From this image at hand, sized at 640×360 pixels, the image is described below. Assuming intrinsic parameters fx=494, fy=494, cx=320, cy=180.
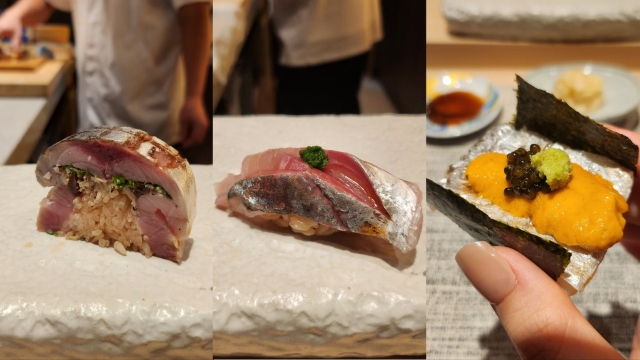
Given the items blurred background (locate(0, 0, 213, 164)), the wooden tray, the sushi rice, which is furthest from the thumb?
the wooden tray

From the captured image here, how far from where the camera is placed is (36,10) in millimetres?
1309

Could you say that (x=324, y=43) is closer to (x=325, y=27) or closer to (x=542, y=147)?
(x=325, y=27)

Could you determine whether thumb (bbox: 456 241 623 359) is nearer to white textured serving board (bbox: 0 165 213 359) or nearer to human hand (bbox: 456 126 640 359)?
human hand (bbox: 456 126 640 359)

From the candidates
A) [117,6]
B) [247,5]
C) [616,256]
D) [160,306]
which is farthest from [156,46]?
[616,256]

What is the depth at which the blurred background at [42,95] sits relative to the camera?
132 cm

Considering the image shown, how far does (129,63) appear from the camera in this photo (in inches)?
55.6

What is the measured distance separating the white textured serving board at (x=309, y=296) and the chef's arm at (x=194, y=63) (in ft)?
1.10

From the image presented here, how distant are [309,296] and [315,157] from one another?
317 mm

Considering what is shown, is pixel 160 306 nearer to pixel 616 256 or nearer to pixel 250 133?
pixel 250 133

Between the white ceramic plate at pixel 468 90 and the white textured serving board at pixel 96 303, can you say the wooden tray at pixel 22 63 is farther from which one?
the white ceramic plate at pixel 468 90

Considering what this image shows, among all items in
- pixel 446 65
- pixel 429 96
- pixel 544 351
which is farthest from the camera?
pixel 446 65

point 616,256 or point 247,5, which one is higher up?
point 247,5

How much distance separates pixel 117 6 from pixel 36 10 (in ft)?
0.67

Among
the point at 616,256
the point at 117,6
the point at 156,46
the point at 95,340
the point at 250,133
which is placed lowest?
the point at 616,256
